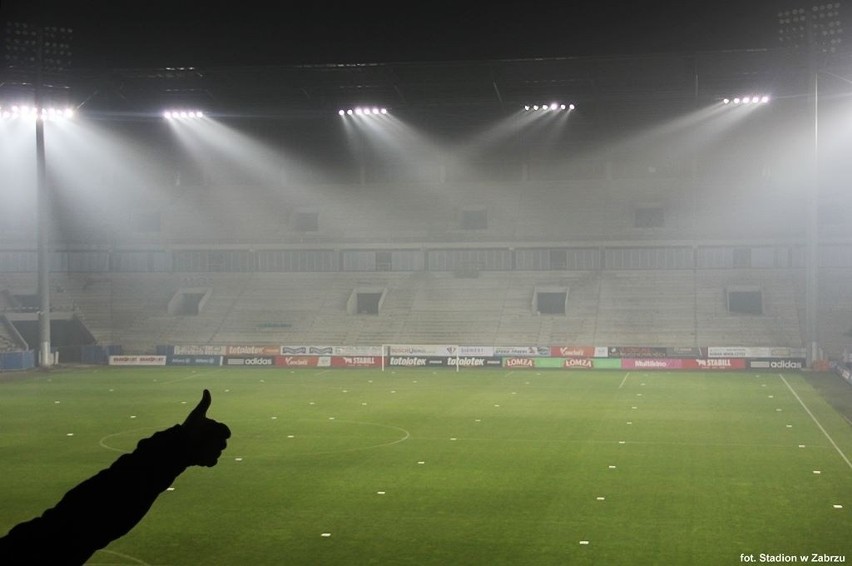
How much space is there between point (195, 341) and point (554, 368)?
21078mm

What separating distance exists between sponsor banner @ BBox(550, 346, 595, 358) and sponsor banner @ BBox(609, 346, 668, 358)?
958 mm

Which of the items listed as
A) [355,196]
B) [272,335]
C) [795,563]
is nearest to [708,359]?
[272,335]

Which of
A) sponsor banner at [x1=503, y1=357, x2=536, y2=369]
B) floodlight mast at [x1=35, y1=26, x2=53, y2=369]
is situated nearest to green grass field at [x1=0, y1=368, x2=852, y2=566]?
sponsor banner at [x1=503, y1=357, x2=536, y2=369]

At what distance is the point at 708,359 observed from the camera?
43156mm

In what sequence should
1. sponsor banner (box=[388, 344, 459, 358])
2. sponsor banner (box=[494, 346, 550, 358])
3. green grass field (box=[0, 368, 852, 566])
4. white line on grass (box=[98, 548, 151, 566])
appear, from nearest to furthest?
1. white line on grass (box=[98, 548, 151, 566])
2. green grass field (box=[0, 368, 852, 566])
3. sponsor banner (box=[494, 346, 550, 358])
4. sponsor banner (box=[388, 344, 459, 358])

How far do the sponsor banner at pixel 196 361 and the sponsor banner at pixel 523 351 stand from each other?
1367cm

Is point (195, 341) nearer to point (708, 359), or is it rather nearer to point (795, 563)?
point (708, 359)

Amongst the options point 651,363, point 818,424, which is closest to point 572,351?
point 651,363

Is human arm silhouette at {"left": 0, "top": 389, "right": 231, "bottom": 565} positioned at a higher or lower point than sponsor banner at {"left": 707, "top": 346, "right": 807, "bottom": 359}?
higher

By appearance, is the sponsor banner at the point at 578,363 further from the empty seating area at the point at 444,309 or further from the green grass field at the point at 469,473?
the green grass field at the point at 469,473

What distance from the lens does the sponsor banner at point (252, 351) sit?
46.9 metres

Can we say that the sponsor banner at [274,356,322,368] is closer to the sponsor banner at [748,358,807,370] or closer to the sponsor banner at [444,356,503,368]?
the sponsor banner at [444,356,503,368]

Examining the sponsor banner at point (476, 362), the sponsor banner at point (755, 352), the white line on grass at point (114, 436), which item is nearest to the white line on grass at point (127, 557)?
the white line on grass at point (114, 436)

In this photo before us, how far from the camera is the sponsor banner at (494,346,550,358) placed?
45.1 meters
